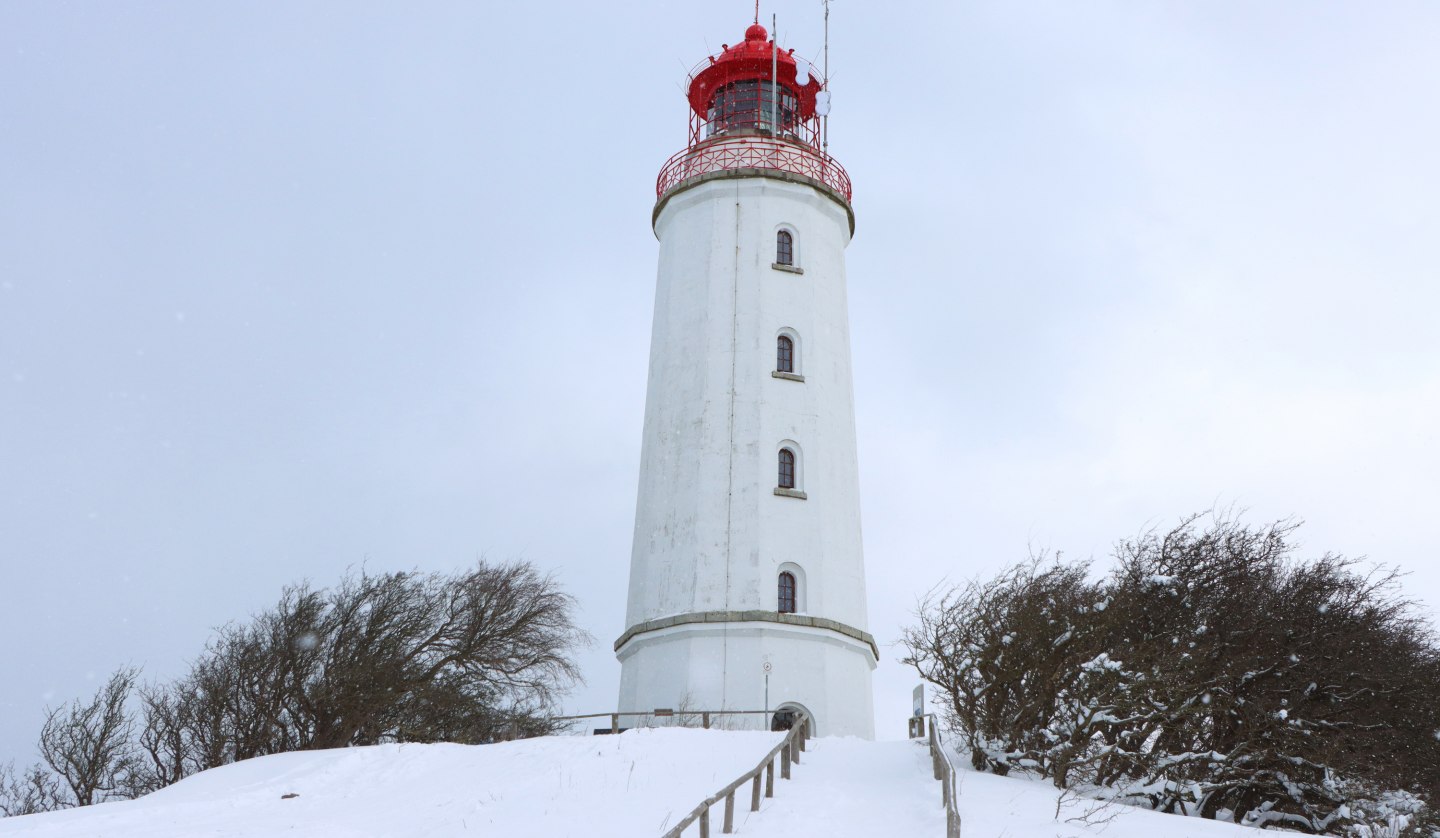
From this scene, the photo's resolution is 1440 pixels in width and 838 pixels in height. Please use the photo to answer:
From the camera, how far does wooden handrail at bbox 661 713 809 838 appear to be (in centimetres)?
1368

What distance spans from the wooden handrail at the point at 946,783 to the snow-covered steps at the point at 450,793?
6.29ft

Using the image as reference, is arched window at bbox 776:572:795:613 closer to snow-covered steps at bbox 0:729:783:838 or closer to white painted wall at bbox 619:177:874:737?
white painted wall at bbox 619:177:874:737

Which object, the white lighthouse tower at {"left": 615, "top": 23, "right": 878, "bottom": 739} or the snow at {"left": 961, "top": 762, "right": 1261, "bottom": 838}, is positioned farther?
the white lighthouse tower at {"left": 615, "top": 23, "right": 878, "bottom": 739}

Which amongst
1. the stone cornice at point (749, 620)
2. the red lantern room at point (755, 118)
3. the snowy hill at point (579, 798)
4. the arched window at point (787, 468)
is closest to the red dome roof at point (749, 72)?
the red lantern room at point (755, 118)

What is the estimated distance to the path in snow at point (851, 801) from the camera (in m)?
15.7

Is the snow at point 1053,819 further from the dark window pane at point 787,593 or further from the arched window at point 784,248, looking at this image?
the arched window at point 784,248

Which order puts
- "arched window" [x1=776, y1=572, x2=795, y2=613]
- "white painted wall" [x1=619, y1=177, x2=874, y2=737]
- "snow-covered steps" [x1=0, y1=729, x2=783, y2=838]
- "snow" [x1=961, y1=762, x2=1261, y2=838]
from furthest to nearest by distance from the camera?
"arched window" [x1=776, y1=572, x2=795, y2=613]
"white painted wall" [x1=619, y1=177, x2=874, y2=737]
"snow-covered steps" [x1=0, y1=729, x2=783, y2=838]
"snow" [x1=961, y1=762, x2=1261, y2=838]

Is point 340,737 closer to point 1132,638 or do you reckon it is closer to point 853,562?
point 853,562

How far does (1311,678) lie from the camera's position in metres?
22.6

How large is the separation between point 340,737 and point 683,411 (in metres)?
10.8

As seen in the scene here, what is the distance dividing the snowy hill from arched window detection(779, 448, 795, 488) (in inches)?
269

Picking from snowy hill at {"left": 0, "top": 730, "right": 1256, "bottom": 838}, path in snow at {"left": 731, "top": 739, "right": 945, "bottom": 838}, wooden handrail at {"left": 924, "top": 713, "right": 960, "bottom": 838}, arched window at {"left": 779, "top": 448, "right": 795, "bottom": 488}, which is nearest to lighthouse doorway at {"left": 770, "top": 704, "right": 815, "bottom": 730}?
snowy hill at {"left": 0, "top": 730, "right": 1256, "bottom": 838}

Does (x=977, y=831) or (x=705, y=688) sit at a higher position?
(x=705, y=688)

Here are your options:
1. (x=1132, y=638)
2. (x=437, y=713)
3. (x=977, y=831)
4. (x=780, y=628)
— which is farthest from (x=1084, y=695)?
(x=437, y=713)
